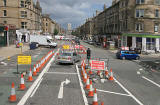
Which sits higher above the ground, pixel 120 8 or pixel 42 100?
pixel 120 8

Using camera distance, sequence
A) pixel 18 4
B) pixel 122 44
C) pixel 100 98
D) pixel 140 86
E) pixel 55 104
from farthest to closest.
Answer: pixel 18 4
pixel 122 44
pixel 140 86
pixel 100 98
pixel 55 104

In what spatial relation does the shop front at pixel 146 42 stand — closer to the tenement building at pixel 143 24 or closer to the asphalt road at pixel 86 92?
the tenement building at pixel 143 24

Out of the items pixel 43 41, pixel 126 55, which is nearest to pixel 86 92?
pixel 126 55

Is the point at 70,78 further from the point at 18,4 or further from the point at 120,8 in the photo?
the point at 18,4

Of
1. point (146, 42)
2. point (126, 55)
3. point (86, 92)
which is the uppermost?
point (146, 42)

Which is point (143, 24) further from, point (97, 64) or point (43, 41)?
point (97, 64)

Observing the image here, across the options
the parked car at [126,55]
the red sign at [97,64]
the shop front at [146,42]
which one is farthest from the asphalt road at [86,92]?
the shop front at [146,42]

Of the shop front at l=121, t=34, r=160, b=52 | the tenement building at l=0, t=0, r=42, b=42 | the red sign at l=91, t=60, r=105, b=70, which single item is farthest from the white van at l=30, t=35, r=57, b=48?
the red sign at l=91, t=60, r=105, b=70

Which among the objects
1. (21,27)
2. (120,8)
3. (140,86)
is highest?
(120,8)

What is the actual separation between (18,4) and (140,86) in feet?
167

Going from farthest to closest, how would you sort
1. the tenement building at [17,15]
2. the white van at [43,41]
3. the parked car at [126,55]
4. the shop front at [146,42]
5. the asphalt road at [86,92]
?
the tenement building at [17,15] < the white van at [43,41] < the shop front at [146,42] < the parked car at [126,55] < the asphalt road at [86,92]

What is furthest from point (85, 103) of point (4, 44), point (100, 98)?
point (4, 44)

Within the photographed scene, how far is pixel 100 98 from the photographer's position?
1015cm

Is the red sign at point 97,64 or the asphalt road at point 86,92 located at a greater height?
the red sign at point 97,64
